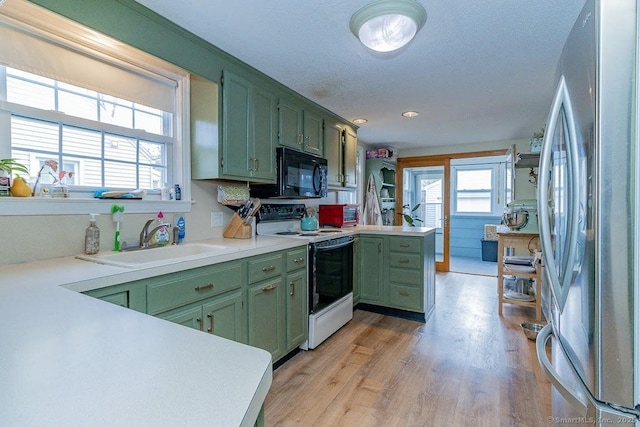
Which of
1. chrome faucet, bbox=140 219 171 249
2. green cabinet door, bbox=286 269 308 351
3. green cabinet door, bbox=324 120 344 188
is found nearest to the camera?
chrome faucet, bbox=140 219 171 249

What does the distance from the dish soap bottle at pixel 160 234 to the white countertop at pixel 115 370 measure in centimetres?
106

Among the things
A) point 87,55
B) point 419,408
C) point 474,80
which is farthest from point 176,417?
point 474,80

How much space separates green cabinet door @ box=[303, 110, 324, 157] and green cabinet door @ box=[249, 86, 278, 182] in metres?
0.48

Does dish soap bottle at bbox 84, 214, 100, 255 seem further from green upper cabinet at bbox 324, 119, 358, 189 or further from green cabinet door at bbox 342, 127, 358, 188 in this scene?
green cabinet door at bbox 342, 127, 358, 188

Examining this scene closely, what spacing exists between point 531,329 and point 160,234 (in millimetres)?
3141

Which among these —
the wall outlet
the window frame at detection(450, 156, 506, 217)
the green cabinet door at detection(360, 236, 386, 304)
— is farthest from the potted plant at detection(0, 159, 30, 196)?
the window frame at detection(450, 156, 506, 217)

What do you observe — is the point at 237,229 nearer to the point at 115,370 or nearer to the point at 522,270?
the point at 115,370

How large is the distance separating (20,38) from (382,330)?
315 cm

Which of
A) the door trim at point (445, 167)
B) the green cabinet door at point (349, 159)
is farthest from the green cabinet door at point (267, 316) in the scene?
the door trim at point (445, 167)

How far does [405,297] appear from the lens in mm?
3174

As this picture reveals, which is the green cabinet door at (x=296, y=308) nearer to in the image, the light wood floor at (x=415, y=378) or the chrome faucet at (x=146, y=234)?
the light wood floor at (x=415, y=378)

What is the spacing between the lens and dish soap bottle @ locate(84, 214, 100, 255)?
165 cm

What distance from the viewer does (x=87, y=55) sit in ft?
5.66

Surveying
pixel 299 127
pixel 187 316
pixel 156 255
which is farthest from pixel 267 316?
pixel 299 127
